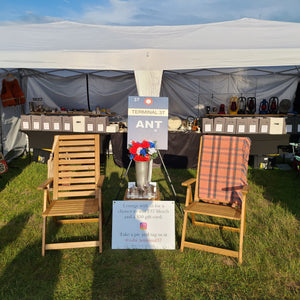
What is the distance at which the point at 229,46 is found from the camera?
3920mm

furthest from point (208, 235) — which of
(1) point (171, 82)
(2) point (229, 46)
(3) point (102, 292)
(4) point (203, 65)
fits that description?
(1) point (171, 82)

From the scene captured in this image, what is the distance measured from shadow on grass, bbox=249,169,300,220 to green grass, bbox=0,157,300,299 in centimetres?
32

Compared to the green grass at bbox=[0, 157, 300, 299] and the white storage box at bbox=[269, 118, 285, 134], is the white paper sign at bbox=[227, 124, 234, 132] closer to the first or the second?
the white storage box at bbox=[269, 118, 285, 134]

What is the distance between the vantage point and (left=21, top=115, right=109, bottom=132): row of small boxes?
5.67 meters

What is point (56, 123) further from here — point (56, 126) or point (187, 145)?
point (187, 145)

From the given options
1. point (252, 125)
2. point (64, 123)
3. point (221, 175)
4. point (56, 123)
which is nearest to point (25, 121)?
point (56, 123)

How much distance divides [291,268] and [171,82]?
5524mm

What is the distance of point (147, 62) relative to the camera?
3818 mm

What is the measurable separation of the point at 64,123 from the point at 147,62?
8.83ft

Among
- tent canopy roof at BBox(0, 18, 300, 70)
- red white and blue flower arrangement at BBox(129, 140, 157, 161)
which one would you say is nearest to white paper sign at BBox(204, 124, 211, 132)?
tent canopy roof at BBox(0, 18, 300, 70)

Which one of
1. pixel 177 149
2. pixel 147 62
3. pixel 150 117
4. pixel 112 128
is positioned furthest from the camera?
pixel 112 128

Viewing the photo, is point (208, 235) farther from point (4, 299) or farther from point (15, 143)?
point (15, 143)

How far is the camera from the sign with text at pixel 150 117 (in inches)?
145

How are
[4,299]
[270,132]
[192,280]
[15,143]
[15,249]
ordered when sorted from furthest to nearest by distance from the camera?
[15,143] < [270,132] < [15,249] < [192,280] < [4,299]
